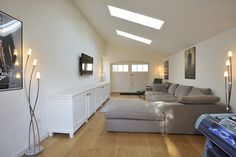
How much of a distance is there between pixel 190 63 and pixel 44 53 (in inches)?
170

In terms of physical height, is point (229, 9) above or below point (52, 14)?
below

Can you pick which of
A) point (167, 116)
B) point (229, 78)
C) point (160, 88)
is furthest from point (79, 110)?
point (160, 88)

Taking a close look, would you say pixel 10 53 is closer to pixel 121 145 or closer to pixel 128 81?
pixel 121 145

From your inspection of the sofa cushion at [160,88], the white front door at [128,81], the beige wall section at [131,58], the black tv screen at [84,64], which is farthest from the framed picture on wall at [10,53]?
the white front door at [128,81]

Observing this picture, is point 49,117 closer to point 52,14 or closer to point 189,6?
point 52,14

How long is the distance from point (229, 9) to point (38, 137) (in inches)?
145

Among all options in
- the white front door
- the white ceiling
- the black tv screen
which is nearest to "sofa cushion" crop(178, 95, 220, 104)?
the white ceiling

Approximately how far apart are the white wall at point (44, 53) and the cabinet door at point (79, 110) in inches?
22.2

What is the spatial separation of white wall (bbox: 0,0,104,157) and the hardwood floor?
488 millimetres

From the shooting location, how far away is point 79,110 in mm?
3816

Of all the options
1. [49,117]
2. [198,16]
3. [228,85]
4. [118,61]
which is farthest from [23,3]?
[118,61]

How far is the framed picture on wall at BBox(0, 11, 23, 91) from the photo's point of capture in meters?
2.28

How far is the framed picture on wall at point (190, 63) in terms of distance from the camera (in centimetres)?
532

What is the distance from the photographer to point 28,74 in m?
2.88
